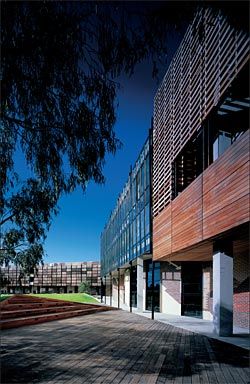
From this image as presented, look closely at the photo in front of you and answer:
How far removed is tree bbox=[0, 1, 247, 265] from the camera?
562cm

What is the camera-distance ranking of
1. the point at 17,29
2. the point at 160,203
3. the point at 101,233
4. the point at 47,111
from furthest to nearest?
1. the point at 101,233
2. the point at 160,203
3. the point at 47,111
4. the point at 17,29

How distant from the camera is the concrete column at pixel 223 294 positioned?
49.3ft

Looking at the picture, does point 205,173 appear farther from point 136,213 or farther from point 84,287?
point 84,287

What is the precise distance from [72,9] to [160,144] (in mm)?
19117

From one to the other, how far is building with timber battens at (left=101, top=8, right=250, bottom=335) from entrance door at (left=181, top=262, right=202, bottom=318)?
0.06 m

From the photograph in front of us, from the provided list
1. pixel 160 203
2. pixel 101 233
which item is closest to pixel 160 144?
pixel 160 203

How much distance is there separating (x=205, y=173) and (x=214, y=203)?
52.8 inches

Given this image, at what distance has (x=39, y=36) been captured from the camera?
5773 mm

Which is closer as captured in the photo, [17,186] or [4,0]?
[4,0]

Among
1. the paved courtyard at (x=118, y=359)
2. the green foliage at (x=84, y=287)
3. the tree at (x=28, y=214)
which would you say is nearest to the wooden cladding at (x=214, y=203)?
the paved courtyard at (x=118, y=359)

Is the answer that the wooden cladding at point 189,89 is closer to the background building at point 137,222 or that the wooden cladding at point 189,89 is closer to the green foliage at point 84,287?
the background building at point 137,222

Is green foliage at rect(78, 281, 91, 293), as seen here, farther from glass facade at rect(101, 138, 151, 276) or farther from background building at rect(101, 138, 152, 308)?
background building at rect(101, 138, 152, 308)

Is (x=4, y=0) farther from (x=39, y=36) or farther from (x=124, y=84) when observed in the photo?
(x=124, y=84)

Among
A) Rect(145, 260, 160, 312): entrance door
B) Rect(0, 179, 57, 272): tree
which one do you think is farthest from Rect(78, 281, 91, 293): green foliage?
Rect(0, 179, 57, 272): tree
